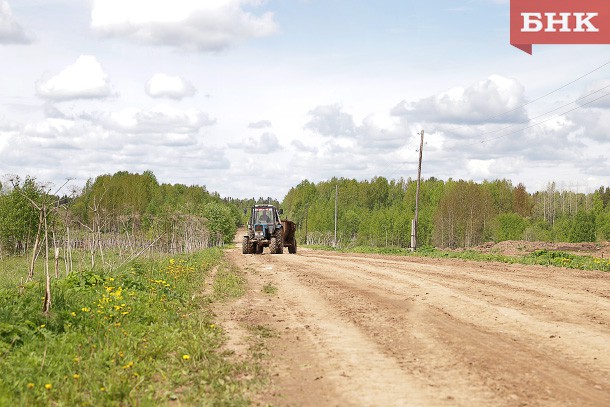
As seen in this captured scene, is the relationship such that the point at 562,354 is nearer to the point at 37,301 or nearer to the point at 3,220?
the point at 37,301

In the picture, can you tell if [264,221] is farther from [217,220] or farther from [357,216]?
[357,216]

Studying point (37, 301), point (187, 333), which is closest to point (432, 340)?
point (187, 333)

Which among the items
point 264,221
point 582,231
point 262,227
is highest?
point 264,221

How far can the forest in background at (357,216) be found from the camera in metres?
58.2

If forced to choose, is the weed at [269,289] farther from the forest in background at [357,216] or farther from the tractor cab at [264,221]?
the forest in background at [357,216]

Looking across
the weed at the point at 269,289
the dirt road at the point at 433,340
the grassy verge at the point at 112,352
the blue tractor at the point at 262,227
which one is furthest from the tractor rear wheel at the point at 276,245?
the grassy verge at the point at 112,352

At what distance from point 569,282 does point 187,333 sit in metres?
11.6

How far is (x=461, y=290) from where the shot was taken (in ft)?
48.2

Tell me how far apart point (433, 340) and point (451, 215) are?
274 feet

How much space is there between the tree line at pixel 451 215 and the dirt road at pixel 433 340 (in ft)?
204

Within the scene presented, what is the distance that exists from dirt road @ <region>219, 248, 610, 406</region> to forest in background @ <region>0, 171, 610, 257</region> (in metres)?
37.2

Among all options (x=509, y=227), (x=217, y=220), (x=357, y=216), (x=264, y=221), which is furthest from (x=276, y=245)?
(x=357, y=216)

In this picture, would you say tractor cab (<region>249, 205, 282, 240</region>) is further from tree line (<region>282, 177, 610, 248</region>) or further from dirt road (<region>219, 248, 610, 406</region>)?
tree line (<region>282, 177, 610, 248</region>)

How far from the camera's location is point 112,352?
8.01m
